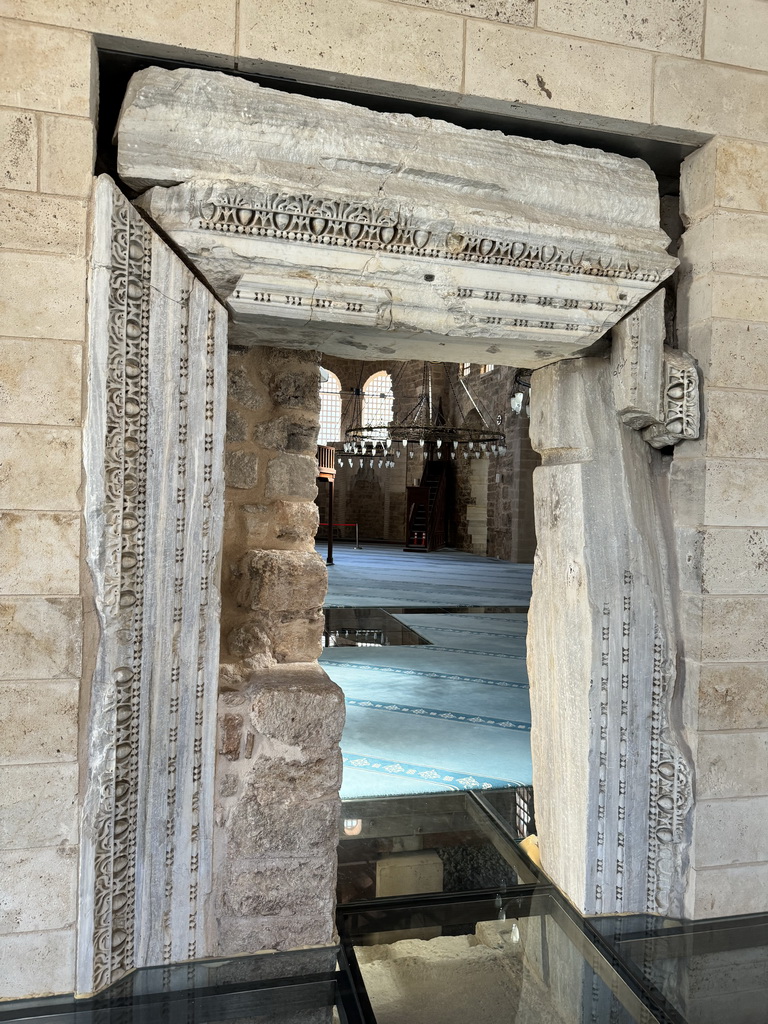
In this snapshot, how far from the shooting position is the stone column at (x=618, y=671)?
2148 mm

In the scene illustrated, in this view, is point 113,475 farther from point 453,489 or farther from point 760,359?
point 453,489

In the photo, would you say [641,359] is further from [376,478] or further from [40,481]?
[376,478]

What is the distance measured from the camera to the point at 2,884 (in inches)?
65.6

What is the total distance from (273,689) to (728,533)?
1310 mm

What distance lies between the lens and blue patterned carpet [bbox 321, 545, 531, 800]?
340 centimetres

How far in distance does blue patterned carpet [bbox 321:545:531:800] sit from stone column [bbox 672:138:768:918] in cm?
125

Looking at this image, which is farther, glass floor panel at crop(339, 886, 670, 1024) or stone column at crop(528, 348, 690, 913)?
stone column at crop(528, 348, 690, 913)

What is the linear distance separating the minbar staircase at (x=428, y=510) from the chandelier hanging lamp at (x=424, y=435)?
0.51m

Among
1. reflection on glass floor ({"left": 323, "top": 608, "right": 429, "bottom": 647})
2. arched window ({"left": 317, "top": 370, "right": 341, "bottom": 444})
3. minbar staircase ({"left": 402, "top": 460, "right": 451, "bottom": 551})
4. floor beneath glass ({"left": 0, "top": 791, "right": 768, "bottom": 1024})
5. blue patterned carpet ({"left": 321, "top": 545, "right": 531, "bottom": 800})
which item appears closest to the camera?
floor beneath glass ({"left": 0, "top": 791, "right": 768, "bottom": 1024})

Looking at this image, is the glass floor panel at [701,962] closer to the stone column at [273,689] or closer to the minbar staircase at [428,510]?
the stone column at [273,689]

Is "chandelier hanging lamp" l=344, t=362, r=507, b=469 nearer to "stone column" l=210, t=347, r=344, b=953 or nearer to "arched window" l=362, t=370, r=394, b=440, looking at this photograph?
"arched window" l=362, t=370, r=394, b=440

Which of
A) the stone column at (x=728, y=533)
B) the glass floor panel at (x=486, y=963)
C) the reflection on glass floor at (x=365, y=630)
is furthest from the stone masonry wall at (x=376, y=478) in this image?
the stone column at (x=728, y=533)

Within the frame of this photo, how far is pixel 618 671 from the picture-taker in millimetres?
2162

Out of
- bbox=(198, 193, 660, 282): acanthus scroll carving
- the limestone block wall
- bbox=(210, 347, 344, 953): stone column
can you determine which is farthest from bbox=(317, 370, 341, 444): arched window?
the limestone block wall
